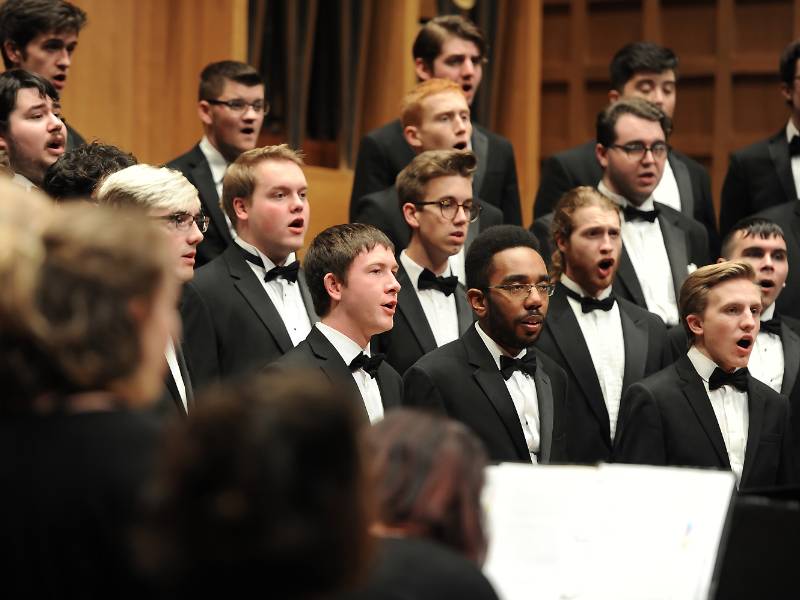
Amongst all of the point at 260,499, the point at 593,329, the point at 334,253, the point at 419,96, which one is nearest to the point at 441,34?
the point at 419,96

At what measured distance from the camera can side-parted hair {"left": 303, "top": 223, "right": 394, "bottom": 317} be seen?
3762 mm

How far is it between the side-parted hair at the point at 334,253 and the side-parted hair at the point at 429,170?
78cm

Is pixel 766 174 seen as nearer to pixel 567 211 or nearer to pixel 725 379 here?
pixel 567 211

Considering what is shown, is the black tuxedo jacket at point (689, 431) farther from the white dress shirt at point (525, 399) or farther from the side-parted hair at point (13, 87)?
the side-parted hair at point (13, 87)

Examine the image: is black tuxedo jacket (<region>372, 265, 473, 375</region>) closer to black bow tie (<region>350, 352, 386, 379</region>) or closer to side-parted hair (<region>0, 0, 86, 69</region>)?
black bow tie (<region>350, 352, 386, 379</region>)

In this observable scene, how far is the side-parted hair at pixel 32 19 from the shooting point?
442 cm

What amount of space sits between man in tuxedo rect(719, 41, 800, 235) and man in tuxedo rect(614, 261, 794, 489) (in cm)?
157

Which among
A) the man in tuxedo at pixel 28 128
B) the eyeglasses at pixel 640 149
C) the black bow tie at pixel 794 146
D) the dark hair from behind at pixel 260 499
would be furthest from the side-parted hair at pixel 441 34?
the dark hair from behind at pixel 260 499

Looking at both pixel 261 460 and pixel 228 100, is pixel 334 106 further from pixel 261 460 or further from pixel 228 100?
pixel 261 460

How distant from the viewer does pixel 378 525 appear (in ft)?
5.57

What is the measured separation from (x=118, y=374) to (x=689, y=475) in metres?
1.22

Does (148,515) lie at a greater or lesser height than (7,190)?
lesser

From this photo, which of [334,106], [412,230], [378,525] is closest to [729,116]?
[334,106]

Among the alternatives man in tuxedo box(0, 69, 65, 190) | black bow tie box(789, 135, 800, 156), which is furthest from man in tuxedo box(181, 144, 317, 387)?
black bow tie box(789, 135, 800, 156)
